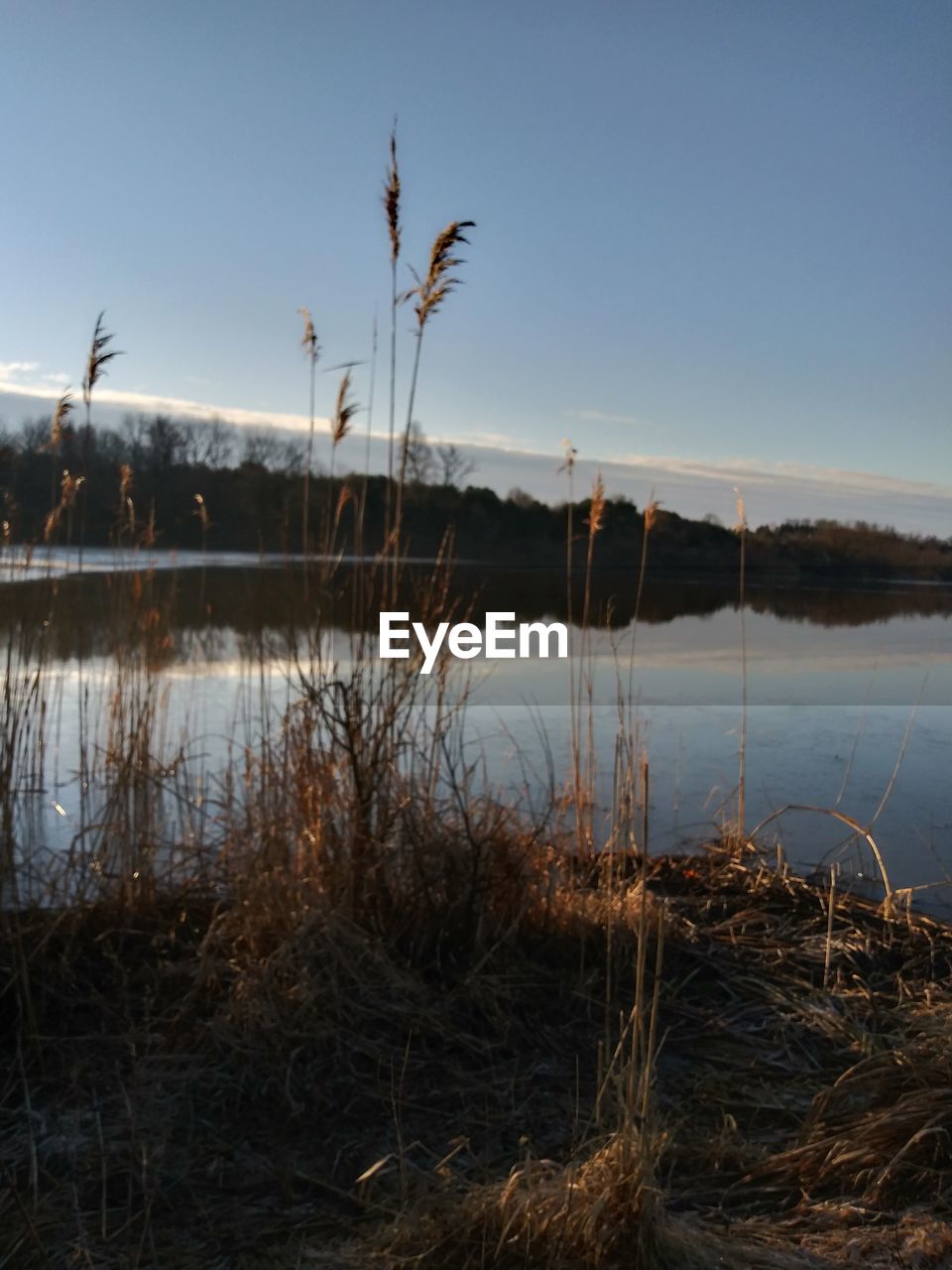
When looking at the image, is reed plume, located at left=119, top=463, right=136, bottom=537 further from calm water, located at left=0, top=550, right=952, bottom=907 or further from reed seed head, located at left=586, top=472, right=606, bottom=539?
reed seed head, located at left=586, top=472, right=606, bottom=539

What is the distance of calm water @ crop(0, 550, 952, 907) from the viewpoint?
11.6 feet

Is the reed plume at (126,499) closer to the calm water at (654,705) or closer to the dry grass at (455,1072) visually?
the calm water at (654,705)

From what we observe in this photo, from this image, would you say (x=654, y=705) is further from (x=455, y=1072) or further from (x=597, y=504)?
(x=455, y=1072)

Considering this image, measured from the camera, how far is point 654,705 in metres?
6.99

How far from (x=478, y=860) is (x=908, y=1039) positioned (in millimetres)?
1102

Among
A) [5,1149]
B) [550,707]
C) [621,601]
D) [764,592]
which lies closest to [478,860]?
[5,1149]

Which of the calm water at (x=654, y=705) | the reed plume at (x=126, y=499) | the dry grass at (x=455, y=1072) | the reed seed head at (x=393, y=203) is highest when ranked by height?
the reed seed head at (x=393, y=203)

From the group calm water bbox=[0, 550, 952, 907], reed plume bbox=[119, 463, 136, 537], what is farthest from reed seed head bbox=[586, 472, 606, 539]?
reed plume bbox=[119, 463, 136, 537]

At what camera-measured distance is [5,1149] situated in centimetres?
195

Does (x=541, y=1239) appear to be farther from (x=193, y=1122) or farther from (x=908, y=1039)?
(x=908, y=1039)

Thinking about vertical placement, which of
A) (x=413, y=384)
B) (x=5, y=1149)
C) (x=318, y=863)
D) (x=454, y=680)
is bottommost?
(x=5, y=1149)

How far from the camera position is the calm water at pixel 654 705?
3.52 metres

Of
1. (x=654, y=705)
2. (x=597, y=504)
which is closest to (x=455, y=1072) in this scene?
(x=597, y=504)

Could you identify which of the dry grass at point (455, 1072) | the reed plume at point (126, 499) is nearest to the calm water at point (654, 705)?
the reed plume at point (126, 499)
